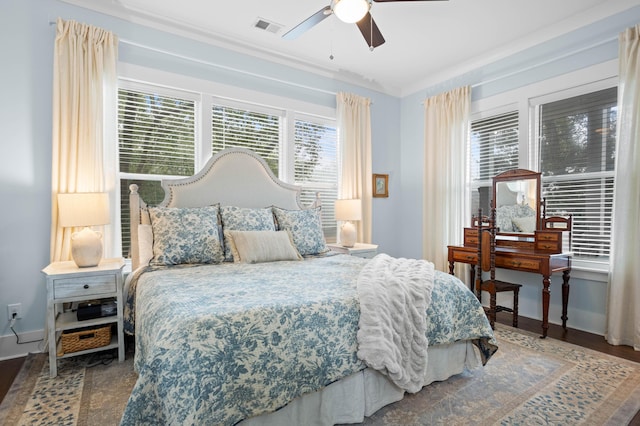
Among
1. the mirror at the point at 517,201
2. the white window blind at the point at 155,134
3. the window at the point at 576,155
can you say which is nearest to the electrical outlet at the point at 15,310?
the white window blind at the point at 155,134

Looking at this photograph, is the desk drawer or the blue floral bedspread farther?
the desk drawer

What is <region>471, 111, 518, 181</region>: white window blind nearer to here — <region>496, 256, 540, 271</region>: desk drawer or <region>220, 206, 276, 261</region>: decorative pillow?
<region>496, 256, 540, 271</region>: desk drawer

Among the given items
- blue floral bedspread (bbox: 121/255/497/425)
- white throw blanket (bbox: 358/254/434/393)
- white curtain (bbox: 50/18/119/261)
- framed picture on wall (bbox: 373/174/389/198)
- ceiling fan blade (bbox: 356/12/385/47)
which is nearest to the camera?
blue floral bedspread (bbox: 121/255/497/425)

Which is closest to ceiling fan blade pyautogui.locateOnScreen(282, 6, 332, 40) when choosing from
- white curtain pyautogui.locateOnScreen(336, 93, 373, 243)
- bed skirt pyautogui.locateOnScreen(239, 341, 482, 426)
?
white curtain pyautogui.locateOnScreen(336, 93, 373, 243)

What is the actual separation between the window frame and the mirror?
18cm

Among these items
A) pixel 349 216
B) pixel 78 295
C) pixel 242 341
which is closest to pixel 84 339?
pixel 78 295

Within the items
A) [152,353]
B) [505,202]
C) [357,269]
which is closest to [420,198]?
[505,202]

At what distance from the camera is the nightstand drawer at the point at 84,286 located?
2.29 meters

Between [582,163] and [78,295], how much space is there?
435 centimetres

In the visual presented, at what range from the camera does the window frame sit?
9.99 ft

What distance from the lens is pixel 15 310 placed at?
8.58ft

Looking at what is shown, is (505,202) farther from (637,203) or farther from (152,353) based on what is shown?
(152,353)

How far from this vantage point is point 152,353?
1.27 meters

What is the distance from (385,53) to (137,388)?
381 cm
